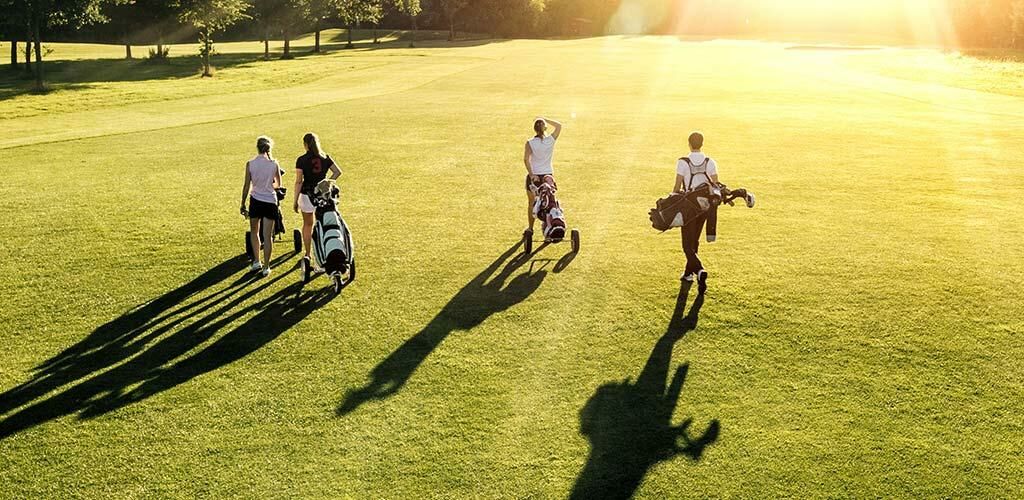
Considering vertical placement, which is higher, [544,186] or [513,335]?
[544,186]

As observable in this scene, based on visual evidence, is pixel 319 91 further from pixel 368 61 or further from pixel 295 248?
pixel 295 248

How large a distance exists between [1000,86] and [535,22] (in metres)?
91.7

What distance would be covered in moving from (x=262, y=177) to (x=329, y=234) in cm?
163

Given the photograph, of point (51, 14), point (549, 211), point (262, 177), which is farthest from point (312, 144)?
point (51, 14)

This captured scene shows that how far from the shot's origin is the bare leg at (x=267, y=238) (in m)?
→ 12.8

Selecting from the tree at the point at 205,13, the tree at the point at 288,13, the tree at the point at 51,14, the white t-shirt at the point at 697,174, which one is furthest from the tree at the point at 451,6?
the white t-shirt at the point at 697,174

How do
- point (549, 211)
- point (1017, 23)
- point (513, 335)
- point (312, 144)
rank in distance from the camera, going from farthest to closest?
point (1017, 23) → point (549, 211) → point (312, 144) → point (513, 335)

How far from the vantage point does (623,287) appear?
12477 mm

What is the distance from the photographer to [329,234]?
11.9 meters

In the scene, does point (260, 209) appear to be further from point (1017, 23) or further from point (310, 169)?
point (1017, 23)

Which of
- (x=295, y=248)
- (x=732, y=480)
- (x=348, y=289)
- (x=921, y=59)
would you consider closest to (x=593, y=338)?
(x=732, y=480)

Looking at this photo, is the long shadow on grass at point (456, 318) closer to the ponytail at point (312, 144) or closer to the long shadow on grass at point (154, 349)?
the long shadow on grass at point (154, 349)

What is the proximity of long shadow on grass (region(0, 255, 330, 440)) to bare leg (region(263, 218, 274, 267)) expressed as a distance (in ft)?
1.35

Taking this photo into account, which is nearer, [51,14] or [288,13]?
[51,14]
